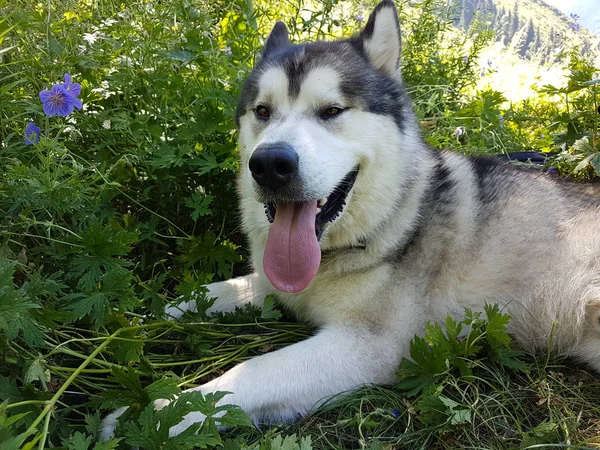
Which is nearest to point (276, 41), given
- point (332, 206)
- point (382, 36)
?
point (382, 36)

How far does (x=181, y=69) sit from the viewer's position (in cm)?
331

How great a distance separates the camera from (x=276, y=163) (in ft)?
7.00

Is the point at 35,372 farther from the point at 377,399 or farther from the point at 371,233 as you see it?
the point at 371,233

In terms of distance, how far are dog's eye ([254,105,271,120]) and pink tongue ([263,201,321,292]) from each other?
1.66 ft

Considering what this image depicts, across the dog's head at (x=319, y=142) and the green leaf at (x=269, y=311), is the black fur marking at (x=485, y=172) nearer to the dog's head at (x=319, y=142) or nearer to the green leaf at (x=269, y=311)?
the dog's head at (x=319, y=142)

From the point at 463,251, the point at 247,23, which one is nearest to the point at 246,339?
the point at 463,251

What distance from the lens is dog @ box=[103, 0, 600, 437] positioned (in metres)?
2.24

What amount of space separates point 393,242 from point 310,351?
691 millimetres

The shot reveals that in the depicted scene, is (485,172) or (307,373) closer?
(307,373)

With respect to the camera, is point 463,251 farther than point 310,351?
Yes

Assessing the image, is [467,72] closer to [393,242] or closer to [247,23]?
[247,23]

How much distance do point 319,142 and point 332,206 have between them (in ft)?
1.14

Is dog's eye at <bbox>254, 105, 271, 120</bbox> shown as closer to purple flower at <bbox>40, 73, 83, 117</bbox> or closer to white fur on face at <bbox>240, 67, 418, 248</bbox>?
white fur on face at <bbox>240, 67, 418, 248</bbox>

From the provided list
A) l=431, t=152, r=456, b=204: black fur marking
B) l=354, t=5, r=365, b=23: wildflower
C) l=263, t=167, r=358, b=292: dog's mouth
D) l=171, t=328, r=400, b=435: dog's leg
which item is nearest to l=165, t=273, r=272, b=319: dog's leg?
l=263, t=167, r=358, b=292: dog's mouth
